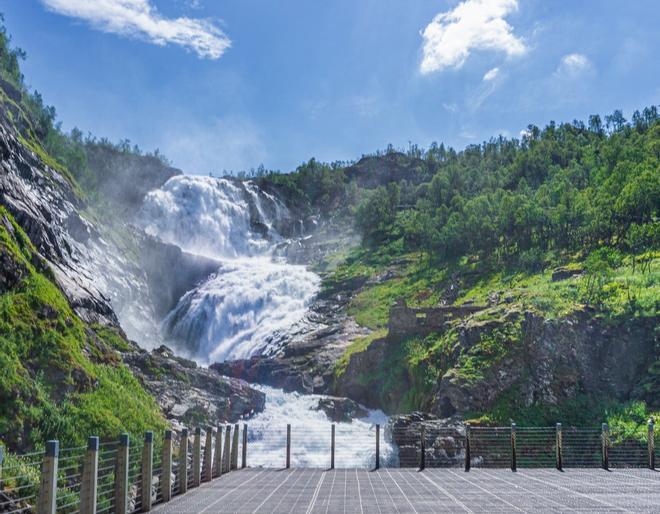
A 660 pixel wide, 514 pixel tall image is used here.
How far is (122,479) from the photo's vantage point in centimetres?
945

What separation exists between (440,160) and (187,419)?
343ft

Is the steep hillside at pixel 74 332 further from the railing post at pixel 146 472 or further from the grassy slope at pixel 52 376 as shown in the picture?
the railing post at pixel 146 472

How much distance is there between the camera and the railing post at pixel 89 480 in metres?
8.16

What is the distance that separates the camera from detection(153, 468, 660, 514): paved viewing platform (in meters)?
10.6

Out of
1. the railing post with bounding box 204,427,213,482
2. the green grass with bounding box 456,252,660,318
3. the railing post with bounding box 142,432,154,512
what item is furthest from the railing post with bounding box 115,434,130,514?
the green grass with bounding box 456,252,660,318

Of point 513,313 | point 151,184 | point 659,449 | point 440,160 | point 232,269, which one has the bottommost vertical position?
point 659,449

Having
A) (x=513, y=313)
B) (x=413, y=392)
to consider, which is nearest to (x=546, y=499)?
(x=513, y=313)

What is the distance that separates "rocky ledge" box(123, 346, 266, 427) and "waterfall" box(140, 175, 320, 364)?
17.8 meters

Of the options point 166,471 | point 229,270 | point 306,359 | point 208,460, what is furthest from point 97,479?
point 229,270

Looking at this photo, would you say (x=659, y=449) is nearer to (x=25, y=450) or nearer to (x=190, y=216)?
(x=25, y=450)

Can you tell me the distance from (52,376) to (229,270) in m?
55.7

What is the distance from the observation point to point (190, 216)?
93.1m

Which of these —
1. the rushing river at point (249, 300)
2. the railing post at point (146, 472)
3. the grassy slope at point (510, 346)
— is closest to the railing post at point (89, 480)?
the railing post at point (146, 472)

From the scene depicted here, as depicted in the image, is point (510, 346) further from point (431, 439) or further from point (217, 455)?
point (217, 455)
